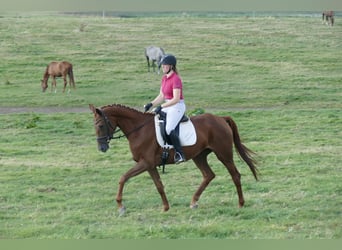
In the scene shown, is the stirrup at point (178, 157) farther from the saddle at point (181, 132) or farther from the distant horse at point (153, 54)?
the distant horse at point (153, 54)

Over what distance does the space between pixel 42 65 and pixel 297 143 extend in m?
20.9

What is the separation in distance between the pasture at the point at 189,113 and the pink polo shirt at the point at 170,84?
1.63 meters

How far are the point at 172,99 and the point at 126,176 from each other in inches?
52.7

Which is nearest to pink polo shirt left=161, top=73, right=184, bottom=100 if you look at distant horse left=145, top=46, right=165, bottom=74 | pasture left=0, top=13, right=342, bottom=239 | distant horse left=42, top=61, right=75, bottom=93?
pasture left=0, top=13, right=342, bottom=239

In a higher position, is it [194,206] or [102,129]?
[102,129]

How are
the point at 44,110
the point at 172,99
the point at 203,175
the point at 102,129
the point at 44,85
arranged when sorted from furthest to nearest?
1. the point at 44,85
2. the point at 44,110
3. the point at 203,175
4. the point at 102,129
5. the point at 172,99

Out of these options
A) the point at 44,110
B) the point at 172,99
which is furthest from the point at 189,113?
the point at 172,99

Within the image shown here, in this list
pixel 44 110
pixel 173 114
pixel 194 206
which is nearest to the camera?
pixel 173 114

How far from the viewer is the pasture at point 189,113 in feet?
25.5

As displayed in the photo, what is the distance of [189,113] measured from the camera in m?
20.2

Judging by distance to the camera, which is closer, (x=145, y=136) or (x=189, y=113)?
(x=145, y=136)

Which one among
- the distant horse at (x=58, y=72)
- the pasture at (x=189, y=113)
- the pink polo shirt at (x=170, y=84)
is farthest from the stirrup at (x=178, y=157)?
the distant horse at (x=58, y=72)

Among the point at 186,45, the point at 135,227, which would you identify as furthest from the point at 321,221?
the point at 186,45

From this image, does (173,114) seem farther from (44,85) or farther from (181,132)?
(44,85)
